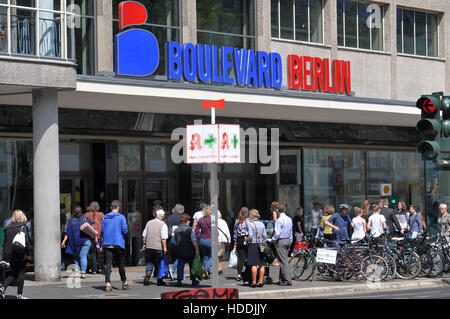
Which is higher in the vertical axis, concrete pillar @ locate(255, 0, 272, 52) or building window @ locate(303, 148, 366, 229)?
concrete pillar @ locate(255, 0, 272, 52)

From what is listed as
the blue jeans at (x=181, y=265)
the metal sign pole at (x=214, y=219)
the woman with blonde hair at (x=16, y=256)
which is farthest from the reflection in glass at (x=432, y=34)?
A: the woman with blonde hair at (x=16, y=256)

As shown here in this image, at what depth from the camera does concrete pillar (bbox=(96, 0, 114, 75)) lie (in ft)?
75.2

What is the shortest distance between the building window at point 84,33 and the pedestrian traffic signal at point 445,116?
33.7 ft

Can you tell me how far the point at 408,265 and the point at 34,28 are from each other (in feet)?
32.0

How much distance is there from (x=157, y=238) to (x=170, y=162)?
7.15 meters

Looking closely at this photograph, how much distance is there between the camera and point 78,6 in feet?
75.2

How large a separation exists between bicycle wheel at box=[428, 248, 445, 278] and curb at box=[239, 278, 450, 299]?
0.79m

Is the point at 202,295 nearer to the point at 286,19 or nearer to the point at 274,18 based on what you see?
the point at 274,18

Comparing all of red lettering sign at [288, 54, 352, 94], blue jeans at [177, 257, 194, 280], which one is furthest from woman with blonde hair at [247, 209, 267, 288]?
red lettering sign at [288, 54, 352, 94]

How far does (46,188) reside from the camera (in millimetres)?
20344

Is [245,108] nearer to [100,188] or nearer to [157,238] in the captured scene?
[100,188]

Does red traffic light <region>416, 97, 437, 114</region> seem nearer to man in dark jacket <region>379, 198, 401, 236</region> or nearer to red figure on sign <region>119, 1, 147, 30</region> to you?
red figure on sign <region>119, 1, 147, 30</region>

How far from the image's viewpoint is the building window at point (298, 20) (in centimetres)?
2702
